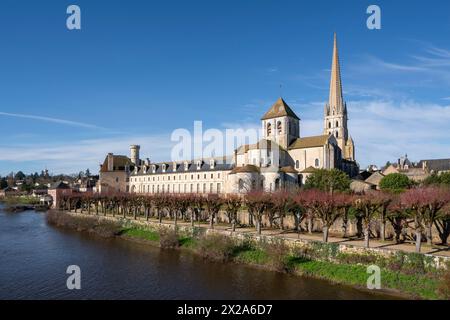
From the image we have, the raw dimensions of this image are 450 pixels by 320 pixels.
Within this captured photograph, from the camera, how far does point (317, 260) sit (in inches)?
945

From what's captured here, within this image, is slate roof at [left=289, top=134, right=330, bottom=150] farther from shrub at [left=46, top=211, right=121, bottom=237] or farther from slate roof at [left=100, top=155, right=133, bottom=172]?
slate roof at [left=100, top=155, right=133, bottom=172]

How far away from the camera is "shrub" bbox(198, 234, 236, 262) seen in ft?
88.3

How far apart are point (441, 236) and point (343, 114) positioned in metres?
65.2

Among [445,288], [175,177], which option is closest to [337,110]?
[175,177]

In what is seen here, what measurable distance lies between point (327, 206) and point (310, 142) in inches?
1241

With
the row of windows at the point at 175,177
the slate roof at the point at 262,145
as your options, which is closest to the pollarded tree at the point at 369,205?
the slate roof at the point at 262,145

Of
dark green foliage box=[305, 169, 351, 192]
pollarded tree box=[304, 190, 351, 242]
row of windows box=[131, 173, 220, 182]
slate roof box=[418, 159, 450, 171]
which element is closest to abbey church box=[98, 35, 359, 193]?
row of windows box=[131, 173, 220, 182]

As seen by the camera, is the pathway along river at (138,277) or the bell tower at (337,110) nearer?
the pathway along river at (138,277)

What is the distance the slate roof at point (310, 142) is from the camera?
5603 centimetres

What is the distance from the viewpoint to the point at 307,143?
57812 mm

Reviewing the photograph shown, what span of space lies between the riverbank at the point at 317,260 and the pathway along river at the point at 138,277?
0.97m

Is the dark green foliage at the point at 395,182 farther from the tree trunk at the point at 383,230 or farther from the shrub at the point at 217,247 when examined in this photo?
the shrub at the point at 217,247

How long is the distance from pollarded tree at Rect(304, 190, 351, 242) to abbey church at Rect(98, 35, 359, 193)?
68.5ft
